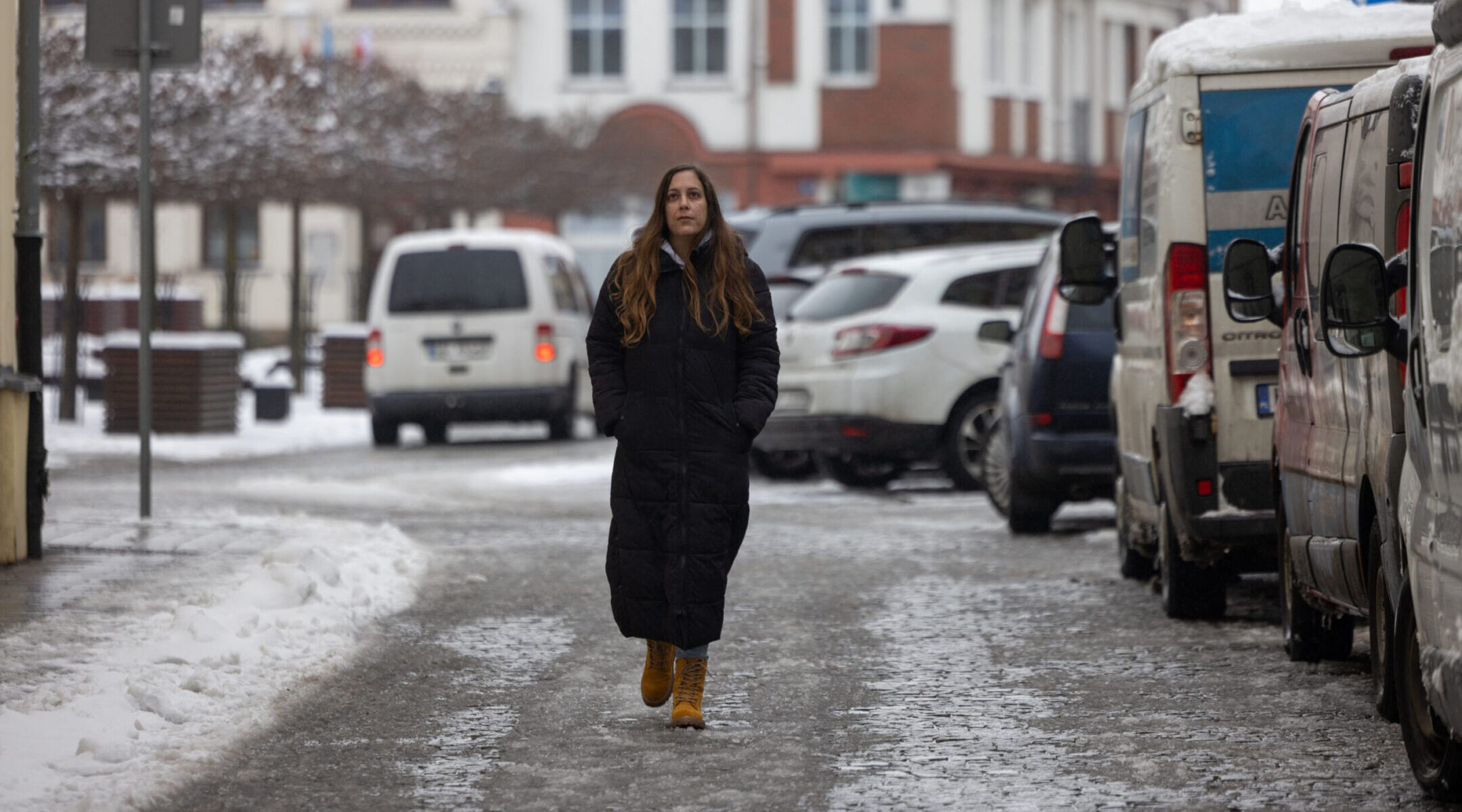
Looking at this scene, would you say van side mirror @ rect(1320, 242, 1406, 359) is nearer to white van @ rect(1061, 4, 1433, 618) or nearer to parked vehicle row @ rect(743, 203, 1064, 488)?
white van @ rect(1061, 4, 1433, 618)

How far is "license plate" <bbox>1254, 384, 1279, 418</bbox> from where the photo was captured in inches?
361

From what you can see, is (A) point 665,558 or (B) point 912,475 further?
(B) point 912,475

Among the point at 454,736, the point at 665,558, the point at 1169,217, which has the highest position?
the point at 1169,217

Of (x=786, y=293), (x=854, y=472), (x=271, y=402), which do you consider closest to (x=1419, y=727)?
(x=854, y=472)

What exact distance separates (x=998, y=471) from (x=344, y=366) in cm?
1458

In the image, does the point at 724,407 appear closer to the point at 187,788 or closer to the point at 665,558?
the point at 665,558

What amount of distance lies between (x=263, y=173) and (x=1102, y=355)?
1652cm

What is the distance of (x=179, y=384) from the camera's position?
2264cm

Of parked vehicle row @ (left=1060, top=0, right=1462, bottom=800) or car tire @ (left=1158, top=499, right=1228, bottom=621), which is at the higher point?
parked vehicle row @ (left=1060, top=0, right=1462, bottom=800)

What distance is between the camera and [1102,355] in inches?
508

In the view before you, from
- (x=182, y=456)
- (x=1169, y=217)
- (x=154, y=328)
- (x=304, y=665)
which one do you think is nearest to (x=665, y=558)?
(x=304, y=665)

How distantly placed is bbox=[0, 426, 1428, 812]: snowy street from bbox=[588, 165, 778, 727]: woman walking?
1.23 feet

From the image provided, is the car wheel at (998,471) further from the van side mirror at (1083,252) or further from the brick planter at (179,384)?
the brick planter at (179,384)

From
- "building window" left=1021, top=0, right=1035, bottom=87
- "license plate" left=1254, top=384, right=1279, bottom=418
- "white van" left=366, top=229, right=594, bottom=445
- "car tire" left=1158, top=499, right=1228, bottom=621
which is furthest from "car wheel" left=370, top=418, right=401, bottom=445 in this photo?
"building window" left=1021, top=0, right=1035, bottom=87
